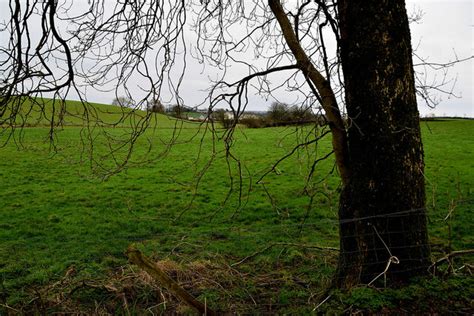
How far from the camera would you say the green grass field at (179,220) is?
15.0ft

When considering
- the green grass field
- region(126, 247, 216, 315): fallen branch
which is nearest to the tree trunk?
the green grass field

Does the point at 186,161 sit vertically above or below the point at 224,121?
below

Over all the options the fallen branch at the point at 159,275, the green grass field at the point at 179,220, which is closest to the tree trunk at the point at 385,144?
→ the green grass field at the point at 179,220

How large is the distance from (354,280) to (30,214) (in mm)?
7958

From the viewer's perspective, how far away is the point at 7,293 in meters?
4.89

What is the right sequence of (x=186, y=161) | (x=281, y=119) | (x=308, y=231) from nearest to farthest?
1. (x=281, y=119)
2. (x=308, y=231)
3. (x=186, y=161)

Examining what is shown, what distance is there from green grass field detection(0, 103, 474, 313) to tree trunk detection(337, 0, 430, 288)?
1.41 feet

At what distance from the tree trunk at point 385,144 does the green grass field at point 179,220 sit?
43cm

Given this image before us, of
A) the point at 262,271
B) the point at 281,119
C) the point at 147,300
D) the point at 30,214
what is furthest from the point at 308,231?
the point at 30,214

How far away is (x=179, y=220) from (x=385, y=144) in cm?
602

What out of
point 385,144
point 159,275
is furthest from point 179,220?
point 385,144

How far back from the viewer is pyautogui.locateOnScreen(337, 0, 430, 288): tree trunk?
3.39m

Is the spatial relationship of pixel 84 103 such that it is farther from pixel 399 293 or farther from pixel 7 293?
pixel 399 293

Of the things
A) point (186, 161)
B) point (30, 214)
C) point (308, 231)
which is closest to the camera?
point (308, 231)
